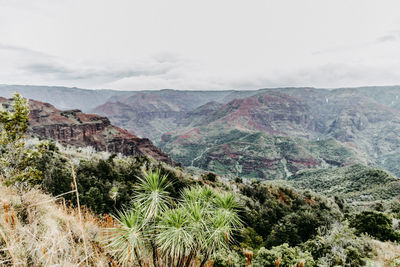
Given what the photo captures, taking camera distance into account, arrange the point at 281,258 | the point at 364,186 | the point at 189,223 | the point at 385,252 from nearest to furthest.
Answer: the point at 189,223, the point at 281,258, the point at 385,252, the point at 364,186

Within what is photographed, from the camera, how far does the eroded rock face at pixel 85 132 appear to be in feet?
270

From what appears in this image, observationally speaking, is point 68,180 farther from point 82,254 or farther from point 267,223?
point 267,223

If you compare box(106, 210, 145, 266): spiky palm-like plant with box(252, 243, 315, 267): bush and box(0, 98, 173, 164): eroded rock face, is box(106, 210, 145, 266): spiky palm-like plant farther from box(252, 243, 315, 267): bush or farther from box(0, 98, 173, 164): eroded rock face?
box(0, 98, 173, 164): eroded rock face

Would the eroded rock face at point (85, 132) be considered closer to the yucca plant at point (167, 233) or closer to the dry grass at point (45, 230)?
the dry grass at point (45, 230)

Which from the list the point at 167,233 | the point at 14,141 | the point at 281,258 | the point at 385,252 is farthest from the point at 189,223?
the point at 385,252

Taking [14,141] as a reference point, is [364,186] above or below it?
below

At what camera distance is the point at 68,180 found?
39.1 ft

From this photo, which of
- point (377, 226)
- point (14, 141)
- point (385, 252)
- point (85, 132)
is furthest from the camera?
point (85, 132)

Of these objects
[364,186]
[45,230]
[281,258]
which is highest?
[45,230]

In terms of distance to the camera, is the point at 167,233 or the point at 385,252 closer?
the point at 167,233

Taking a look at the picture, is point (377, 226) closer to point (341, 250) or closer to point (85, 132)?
point (341, 250)

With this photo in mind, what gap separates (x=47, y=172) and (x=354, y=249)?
50.9ft

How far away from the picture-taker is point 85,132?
8706 cm

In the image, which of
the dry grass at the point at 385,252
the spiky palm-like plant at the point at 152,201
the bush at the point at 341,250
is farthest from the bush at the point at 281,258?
the spiky palm-like plant at the point at 152,201
